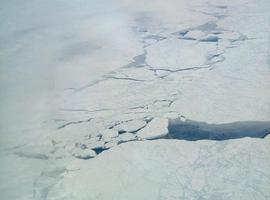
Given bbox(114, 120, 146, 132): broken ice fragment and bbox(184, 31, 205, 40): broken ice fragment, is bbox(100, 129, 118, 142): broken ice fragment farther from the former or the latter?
bbox(184, 31, 205, 40): broken ice fragment

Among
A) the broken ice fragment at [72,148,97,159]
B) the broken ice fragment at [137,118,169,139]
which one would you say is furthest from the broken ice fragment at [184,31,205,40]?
the broken ice fragment at [72,148,97,159]

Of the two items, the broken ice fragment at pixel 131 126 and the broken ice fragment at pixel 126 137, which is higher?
the broken ice fragment at pixel 131 126

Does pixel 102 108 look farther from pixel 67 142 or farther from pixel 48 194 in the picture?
pixel 48 194

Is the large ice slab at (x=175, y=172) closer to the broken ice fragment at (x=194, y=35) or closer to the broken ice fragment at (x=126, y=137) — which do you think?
the broken ice fragment at (x=126, y=137)

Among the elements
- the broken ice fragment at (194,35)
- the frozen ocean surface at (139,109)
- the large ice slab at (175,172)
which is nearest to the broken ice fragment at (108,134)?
the frozen ocean surface at (139,109)

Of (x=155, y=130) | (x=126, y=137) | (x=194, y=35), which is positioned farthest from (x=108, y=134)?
(x=194, y=35)

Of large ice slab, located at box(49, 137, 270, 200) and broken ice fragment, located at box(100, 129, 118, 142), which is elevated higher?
broken ice fragment, located at box(100, 129, 118, 142)

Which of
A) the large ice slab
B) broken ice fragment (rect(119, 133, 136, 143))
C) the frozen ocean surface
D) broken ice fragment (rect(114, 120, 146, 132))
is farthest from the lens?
broken ice fragment (rect(114, 120, 146, 132))

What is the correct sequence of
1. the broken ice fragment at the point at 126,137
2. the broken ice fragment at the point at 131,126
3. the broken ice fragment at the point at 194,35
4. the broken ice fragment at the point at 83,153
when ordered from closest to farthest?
the broken ice fragment at the point at 83,153
the broken ice fragment at the point at 126,137
the broken ice fragment at the point at 131,126
the broken ice fragment at the point at 194,35

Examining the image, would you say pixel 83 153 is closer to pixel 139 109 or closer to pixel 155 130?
pixel 155 130

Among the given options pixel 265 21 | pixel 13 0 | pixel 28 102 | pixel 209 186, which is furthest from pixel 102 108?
pixel 13 0

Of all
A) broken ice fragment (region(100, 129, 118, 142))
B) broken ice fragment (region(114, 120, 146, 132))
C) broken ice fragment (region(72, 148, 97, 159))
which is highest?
broken ice fragment (region(114, 120, 146, 132))
